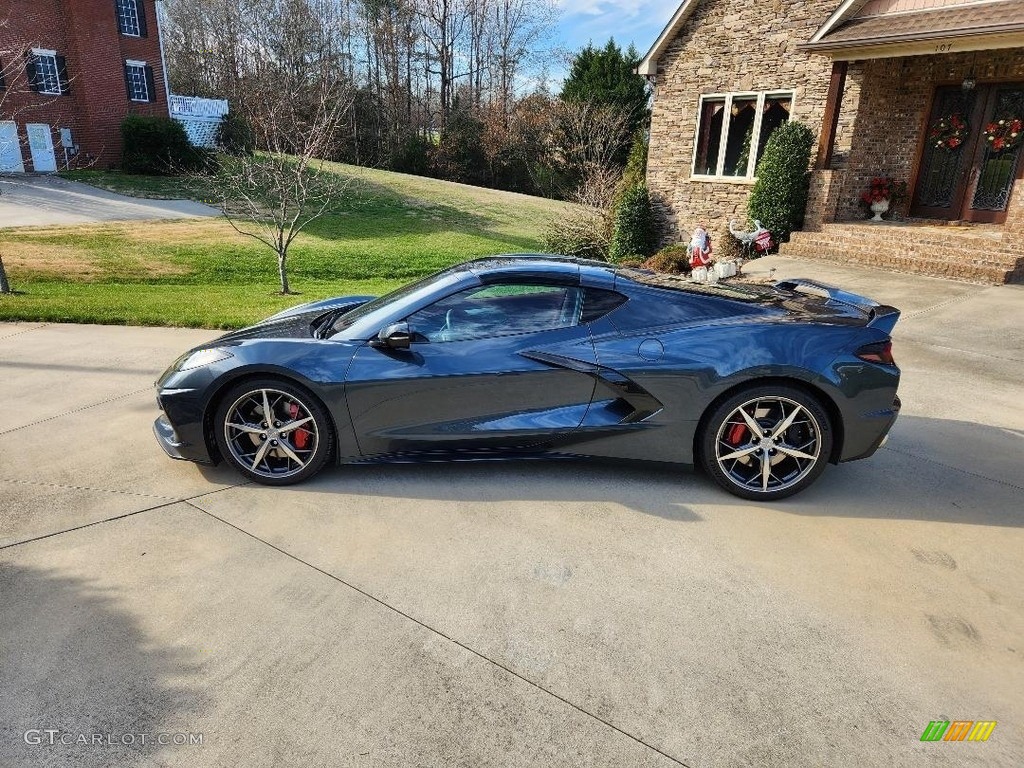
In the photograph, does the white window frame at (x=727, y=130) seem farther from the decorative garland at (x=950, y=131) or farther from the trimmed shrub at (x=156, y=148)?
the trimmed shrub at (x=156, y=148)

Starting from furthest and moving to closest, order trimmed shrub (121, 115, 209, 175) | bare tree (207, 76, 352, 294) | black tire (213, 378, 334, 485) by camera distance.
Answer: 1. trimmed shrub (121, 115, 209, 175)
2. bare tree (207, 76, 352, 294)
3. black tire (213, 378, 334, 485)

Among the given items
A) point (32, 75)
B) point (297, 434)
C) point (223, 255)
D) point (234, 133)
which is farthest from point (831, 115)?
point (234, 133)

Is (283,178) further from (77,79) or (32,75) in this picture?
(77,79)

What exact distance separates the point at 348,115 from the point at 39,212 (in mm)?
18490

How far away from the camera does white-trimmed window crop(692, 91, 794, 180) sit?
1534 centimetres

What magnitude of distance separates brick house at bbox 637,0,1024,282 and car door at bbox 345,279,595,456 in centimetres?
1009

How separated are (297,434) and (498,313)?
1.38m

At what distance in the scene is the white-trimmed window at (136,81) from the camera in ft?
100

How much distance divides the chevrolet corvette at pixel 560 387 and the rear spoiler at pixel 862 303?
0.10 feet

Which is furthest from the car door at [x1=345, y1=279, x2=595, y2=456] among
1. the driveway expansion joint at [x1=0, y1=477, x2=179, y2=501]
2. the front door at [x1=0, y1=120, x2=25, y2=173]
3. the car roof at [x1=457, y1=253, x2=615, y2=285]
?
the front door at [x1=0, y1=120, x2=25, y2=173]

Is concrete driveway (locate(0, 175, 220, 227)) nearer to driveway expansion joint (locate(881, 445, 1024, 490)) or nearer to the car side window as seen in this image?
the car side window

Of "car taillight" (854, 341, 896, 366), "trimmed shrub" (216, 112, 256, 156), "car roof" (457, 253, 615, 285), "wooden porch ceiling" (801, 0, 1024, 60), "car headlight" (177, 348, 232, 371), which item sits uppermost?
"wooden porch ceiling" (801, 0, 1024, 60)

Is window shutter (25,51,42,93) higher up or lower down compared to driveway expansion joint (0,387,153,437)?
higher up

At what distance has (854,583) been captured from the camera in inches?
122
